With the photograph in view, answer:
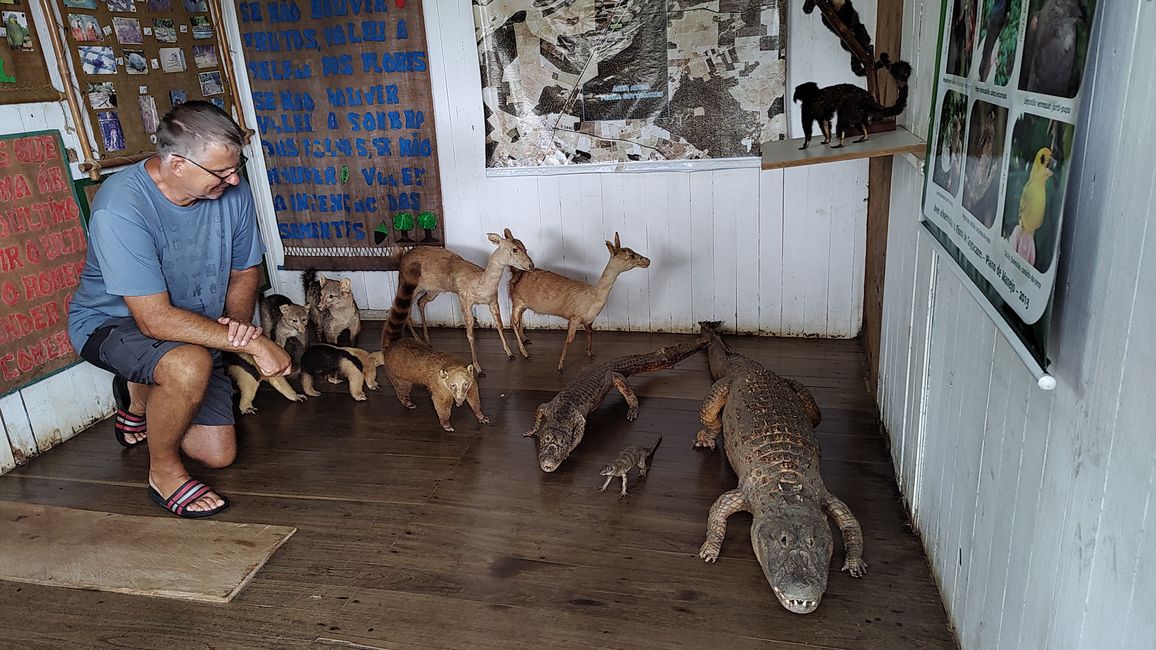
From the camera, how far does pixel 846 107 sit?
2.94m

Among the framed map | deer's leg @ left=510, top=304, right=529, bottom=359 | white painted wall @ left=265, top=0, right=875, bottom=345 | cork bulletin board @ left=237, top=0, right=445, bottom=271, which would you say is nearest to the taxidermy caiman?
white painted wall @ left=265, top=0, right=875, bottom=345

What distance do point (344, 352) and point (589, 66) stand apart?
2193mm

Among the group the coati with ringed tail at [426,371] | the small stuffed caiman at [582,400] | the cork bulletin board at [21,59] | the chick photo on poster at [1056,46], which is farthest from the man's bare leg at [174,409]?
the chick photo on poster at [1056,46]

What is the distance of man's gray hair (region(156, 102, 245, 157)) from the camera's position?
2764mm

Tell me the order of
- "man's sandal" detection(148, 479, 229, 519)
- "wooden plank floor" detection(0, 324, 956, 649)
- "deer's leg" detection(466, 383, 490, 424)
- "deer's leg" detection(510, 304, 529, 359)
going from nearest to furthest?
1. "wooden plank floor" detection(0, 324, 956, 649)
2. "man's sandal" detection(148, 479, 229, 519)
3. "deer's leg" detection(466, 383, 490, 424)
4. "deer's leg" detection(510, 304, 529, 359)

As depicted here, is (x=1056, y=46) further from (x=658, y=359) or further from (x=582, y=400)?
(x=658, y=359)

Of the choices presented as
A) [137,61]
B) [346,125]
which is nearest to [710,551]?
[346,125]

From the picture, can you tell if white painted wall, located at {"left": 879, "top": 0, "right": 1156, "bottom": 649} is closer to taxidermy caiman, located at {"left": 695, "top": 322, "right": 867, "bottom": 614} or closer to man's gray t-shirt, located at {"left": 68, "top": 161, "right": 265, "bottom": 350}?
taxidermy caiman, located at {"left": 695, "top": 322, "right": 867, "bottom": 614}

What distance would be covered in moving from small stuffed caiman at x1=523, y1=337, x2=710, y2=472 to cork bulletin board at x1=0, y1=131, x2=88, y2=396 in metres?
2.43

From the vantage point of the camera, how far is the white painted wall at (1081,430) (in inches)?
43.4

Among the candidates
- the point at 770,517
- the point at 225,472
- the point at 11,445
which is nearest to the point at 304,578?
the point at 225,472

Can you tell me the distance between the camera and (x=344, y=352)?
4.07 meters

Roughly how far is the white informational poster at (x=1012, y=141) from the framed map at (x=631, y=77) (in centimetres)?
209

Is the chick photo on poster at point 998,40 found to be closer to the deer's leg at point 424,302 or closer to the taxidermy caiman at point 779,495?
the taxidermy caiman at point 779,495
